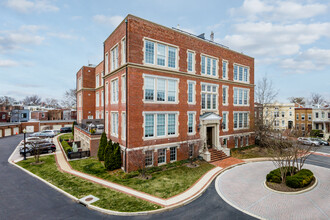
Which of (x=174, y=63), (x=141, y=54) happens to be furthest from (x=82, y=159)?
(x=174, y=63)

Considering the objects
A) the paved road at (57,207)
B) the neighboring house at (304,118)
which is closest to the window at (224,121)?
the paved road at (57,207)

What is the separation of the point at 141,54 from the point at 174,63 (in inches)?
164

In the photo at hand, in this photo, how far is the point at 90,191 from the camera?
1260cm

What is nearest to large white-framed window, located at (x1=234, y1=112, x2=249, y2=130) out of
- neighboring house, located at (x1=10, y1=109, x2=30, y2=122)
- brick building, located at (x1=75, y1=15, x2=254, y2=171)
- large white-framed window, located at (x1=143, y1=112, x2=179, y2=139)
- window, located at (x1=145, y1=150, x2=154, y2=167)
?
brick building, located at (x1=75, y1=15, x2=254, y2=171)

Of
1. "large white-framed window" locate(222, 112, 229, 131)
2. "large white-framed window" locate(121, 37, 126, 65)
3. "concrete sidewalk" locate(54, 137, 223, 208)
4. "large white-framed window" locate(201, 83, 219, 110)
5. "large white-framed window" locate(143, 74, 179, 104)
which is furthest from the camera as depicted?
"large white-framed window" locate(222, 112, 229, 131)

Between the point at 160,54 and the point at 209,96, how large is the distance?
357 inches

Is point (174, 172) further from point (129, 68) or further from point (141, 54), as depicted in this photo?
point (141, 54)

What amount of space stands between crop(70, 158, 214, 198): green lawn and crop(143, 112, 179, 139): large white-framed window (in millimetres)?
3481

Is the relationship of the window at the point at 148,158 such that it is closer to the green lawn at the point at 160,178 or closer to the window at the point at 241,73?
the green lawn at the point at 160,178

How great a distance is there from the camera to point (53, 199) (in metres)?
11.5

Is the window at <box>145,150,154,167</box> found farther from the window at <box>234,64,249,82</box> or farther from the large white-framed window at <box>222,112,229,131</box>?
the window at <box>234,64,249,82</box>

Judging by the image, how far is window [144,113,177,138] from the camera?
56.1ft

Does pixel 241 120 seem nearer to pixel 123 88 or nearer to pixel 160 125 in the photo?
pixel 160 125

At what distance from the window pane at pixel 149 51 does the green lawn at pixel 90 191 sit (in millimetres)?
12341
